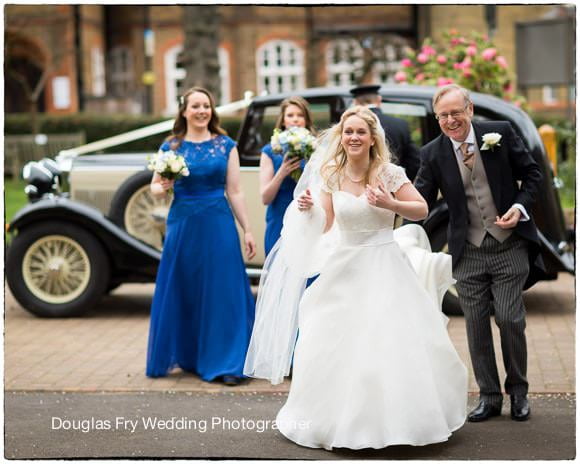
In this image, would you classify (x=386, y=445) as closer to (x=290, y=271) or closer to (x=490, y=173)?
(x=290, y=271)

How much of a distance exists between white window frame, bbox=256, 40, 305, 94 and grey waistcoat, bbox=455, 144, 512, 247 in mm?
29230

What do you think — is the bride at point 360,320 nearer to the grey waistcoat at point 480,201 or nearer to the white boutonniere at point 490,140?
the grey waistcoat at point 480,201

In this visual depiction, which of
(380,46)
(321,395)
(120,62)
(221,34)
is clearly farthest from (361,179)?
(120,62)

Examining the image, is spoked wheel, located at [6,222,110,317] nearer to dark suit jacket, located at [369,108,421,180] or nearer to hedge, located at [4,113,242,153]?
dark suit jacket, located at [369,108,421,180]

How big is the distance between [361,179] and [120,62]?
32658mm

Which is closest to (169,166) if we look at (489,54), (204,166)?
(204,166)

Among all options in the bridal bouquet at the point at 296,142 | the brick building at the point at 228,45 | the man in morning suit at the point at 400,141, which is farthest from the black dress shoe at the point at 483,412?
the brick building at the point at 228,45

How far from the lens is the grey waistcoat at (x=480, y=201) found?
→ 594 centimetres

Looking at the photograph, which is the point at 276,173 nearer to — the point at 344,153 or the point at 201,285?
the point at 201,285

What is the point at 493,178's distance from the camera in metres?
5.91

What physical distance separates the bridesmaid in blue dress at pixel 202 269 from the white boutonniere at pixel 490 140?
207 cm

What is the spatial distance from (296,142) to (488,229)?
5.87 feet

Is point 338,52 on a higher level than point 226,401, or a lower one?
higher

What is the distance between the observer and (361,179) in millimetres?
5578
